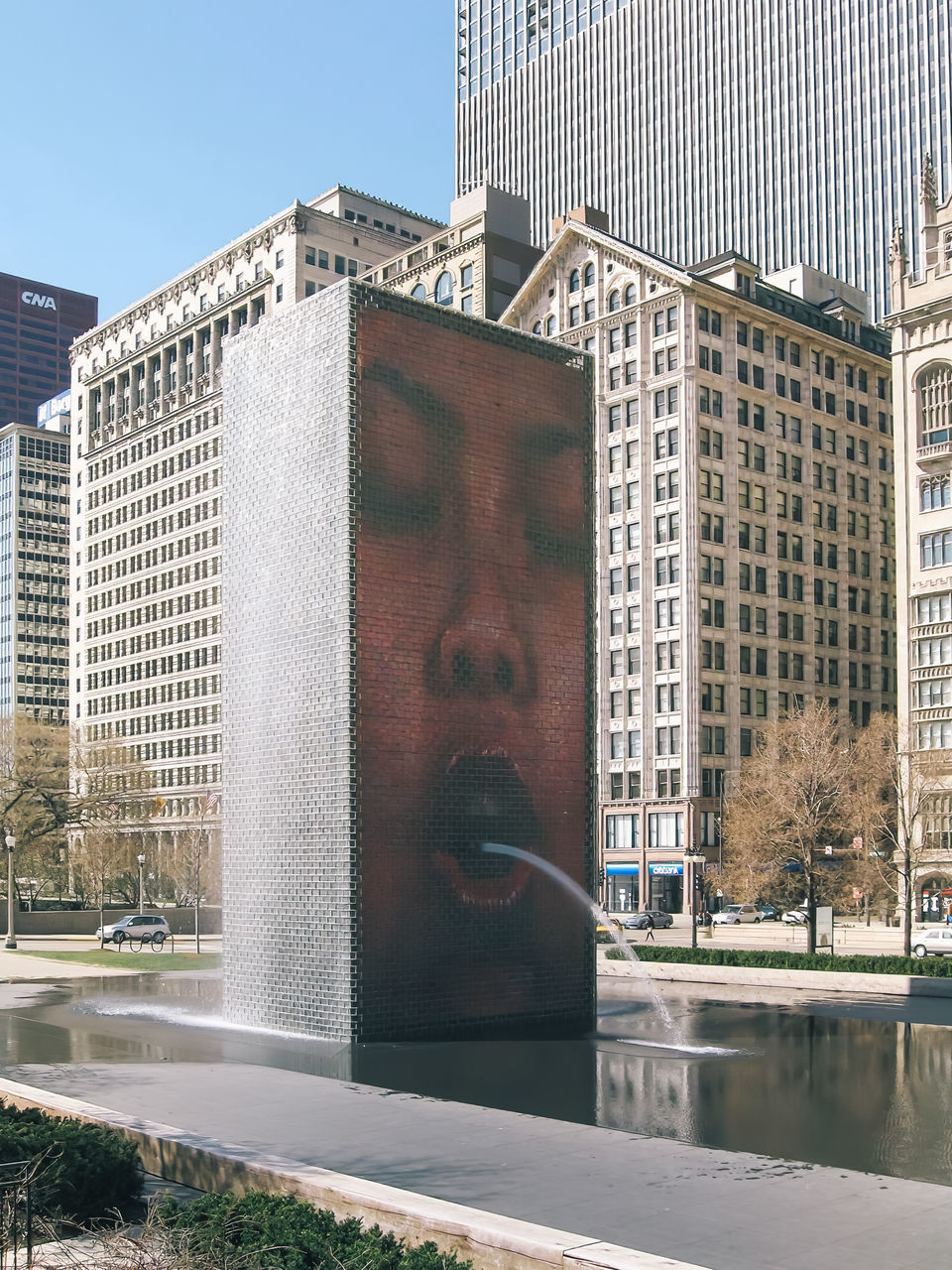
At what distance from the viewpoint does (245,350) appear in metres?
26.9

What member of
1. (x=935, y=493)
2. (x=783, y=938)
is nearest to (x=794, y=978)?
(x=783, y=938)

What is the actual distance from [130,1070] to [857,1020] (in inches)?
568

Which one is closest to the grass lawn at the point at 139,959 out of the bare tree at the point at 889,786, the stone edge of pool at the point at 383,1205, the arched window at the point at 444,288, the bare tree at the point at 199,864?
the bare tree at the point at 199,864

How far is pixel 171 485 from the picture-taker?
5012 inches

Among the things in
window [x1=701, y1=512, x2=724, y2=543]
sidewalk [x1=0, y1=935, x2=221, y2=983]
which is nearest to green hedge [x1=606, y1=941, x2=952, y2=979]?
sidewalk [x1=0, y1=935, x2=221, y2=983]

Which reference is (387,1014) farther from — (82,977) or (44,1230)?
(82,977)

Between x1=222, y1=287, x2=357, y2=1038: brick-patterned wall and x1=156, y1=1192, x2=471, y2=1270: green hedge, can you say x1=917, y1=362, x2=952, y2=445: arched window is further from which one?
x1=156, y1=1192, x2=471, y2=1270: green hedge

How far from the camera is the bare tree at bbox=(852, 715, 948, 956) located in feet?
164

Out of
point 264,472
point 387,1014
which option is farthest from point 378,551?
point 387,1014

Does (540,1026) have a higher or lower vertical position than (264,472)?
lower

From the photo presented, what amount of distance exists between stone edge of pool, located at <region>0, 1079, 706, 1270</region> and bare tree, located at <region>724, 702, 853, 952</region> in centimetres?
3009

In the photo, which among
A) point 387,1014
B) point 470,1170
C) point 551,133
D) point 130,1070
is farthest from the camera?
point 551,133

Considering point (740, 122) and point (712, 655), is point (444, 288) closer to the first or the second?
point (712, 655)

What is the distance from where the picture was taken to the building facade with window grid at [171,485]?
120 m
